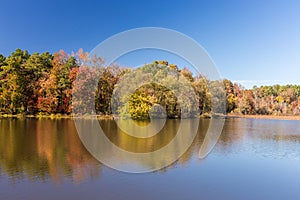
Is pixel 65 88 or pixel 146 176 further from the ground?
pixel 65 88

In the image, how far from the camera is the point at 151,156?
1488 centimetres

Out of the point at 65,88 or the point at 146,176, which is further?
the point at 65,88

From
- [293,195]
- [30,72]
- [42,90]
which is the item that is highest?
[30,72]

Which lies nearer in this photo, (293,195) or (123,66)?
(293,195)

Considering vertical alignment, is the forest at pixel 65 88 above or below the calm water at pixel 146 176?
above

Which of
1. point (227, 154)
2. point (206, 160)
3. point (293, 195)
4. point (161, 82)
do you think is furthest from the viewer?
point (161, 82)

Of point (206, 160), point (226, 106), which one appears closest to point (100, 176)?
point (206, 160)

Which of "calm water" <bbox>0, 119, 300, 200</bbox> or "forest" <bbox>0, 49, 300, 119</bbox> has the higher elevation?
"forest" <bbox>0, 49, 300, 119</bbox>

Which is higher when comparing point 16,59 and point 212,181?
point 16,59

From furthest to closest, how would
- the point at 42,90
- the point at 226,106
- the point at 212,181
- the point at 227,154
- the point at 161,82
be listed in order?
1. the point at 226,106
2. the point at 161,82
3. the point at 42,90
4. the point at 227,154
5. the point at 212,181

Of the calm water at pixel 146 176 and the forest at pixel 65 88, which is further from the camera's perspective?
the forest at pixel 65 88

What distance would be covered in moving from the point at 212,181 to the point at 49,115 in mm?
34543

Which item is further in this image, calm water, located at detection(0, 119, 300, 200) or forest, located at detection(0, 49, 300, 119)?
forest, located at detection(0, 49, 300, 119)

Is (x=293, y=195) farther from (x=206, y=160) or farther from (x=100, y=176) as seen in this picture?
(x=100, y=176)
